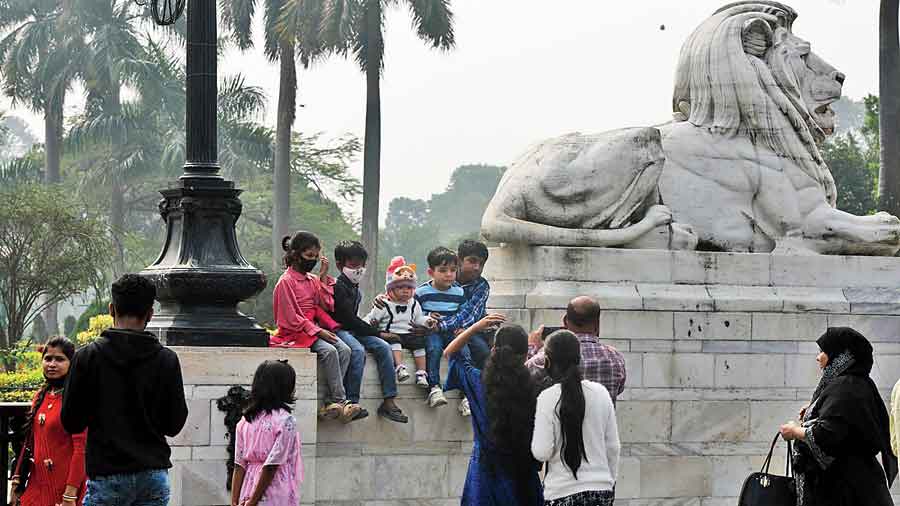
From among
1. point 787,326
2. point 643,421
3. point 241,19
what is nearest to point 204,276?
point 643,421

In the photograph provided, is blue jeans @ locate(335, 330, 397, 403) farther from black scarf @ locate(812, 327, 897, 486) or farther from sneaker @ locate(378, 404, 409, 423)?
black scarf @ locate(812, 327, 897, 486)

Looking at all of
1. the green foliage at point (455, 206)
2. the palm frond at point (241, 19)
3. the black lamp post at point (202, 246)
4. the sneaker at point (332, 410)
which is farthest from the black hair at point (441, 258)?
the green foliage at point (455, 206)

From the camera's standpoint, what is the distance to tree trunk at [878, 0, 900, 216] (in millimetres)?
24062

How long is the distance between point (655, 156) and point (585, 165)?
59 cm

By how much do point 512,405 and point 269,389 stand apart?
127cm

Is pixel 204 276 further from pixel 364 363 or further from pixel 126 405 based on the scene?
pixel 126 405

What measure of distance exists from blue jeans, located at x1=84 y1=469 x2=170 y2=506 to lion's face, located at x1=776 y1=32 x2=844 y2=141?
7720 mm

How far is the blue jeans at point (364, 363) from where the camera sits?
1044cm

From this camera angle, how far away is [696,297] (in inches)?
469

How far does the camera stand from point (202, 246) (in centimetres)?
996

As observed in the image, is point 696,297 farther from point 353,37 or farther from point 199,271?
point 353,37

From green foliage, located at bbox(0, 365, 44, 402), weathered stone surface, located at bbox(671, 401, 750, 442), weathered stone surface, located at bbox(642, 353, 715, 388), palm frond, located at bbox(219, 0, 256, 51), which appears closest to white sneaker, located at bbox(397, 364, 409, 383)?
weathered stone surface, located at bbox(642, 353, 715, 388)

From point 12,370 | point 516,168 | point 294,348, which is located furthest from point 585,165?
point 12,370

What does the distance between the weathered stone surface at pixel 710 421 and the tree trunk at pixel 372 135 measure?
1830cm
